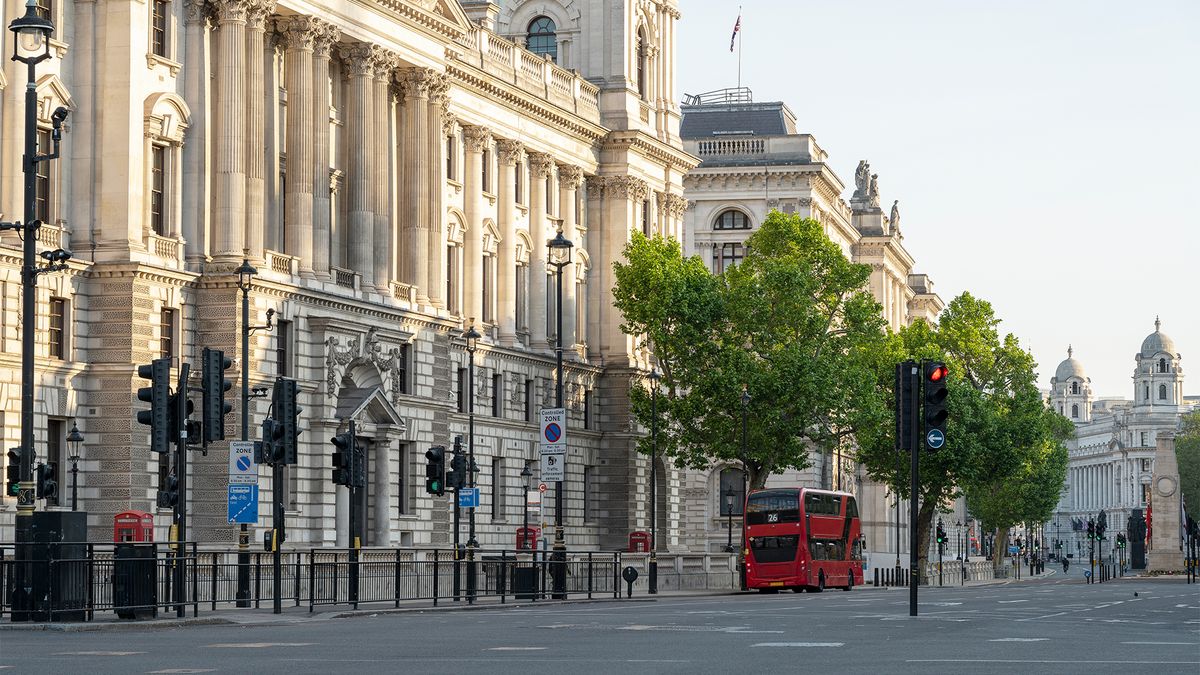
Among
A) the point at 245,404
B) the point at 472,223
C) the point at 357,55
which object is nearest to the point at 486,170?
the point at 472,223

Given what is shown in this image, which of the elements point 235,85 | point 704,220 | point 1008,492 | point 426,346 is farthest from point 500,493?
point 1008,492

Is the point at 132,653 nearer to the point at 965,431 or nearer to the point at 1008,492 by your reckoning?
the point at 965,431

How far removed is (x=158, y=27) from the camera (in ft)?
194

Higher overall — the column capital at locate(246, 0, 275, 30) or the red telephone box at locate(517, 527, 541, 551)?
the column capital at locate(246, 0, 275, 30)

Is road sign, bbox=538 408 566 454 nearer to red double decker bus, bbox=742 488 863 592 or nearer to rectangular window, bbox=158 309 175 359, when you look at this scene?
rectangular window, bbox=158 309 175 359

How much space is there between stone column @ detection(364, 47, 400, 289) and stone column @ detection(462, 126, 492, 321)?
12.8 metres

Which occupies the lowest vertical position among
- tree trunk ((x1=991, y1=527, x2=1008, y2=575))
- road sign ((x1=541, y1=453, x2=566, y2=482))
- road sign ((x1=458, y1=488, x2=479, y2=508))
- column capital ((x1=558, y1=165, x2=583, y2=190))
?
tree trunk ((x1=991, y1=527, x2=1008, y2=575))

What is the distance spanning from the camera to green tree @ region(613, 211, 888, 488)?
281 feet

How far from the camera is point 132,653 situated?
26.2 m

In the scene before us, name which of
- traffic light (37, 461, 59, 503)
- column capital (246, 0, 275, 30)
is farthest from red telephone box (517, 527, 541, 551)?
traffic light (37, 461, 59, 503)

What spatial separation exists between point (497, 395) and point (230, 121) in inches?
1015

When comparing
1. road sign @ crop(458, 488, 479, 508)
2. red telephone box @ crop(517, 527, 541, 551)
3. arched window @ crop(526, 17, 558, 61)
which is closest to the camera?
road sign @ crop(458, 488, 479, 508)

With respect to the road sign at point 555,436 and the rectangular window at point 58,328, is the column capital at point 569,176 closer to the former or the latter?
the road sign at point 555,436

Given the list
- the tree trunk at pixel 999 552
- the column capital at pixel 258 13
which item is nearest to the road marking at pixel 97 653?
the column capital at pixel 258 13
